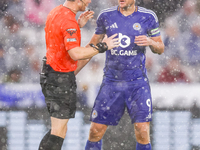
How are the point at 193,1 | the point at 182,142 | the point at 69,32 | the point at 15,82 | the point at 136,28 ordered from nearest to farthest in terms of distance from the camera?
the point at 69,32
the point at 136,28
the point at 182,142
the point at 15,82
the point at 193,1

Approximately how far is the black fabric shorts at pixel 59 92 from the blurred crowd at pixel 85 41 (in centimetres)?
166

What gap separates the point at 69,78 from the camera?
2600 mm

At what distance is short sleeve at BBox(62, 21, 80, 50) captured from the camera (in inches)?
93.9

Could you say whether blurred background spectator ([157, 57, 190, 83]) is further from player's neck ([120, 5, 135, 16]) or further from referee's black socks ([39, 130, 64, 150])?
referee's black socks ([39, 130, 64, 150])

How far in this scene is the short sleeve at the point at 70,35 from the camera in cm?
238

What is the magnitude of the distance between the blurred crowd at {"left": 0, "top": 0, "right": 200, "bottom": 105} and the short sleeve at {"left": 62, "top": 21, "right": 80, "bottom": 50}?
1.89 meters

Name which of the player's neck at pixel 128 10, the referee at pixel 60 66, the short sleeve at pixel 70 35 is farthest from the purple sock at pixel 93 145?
the player's neck at pixel 128 10

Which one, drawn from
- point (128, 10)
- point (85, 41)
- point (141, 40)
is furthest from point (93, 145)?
point (85, 41)

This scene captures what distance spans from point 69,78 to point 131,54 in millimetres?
659

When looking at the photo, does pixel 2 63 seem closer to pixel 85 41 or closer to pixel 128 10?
pixel 85 41

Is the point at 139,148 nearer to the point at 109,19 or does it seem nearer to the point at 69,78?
the point at 69,78

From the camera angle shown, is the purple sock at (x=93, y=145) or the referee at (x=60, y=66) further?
the purple sock at (x=93, y=145)

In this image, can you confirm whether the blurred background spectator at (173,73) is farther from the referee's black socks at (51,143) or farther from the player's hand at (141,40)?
the referee's black socks at (51,143)

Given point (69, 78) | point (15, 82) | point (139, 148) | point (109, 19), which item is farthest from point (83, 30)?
point (139, 148)
